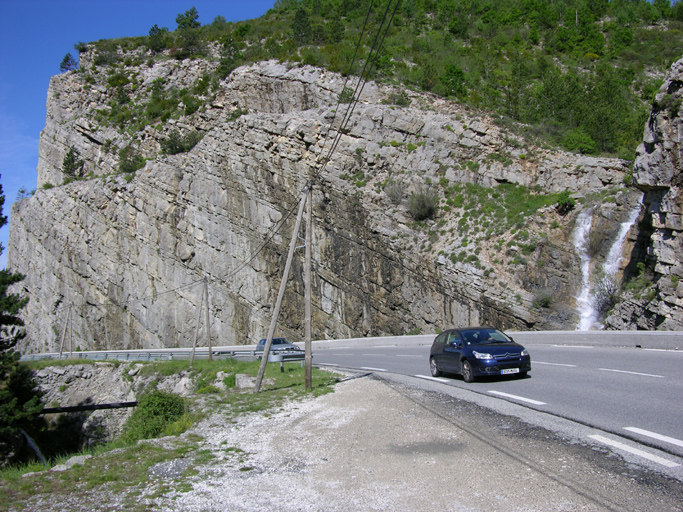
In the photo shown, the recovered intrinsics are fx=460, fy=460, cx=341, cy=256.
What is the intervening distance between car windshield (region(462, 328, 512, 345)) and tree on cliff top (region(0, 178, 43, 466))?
21.4 m

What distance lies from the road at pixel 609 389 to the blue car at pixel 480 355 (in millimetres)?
330

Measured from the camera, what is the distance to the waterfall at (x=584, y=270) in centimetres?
2469

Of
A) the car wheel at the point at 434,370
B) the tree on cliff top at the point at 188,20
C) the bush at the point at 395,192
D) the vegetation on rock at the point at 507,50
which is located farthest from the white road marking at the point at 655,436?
the tree on cliff top at the point at 188,20

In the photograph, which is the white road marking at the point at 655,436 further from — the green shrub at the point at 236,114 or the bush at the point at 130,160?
the bush at the point at 130,160

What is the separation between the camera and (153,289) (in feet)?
147

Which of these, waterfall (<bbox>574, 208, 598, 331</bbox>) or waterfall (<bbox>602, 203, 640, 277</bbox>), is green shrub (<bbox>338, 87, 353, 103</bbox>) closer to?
waterfall (<bbox>574, 208, 598, 331</bbox>)

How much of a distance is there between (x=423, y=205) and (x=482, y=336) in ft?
75.1

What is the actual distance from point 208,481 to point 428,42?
6400cm

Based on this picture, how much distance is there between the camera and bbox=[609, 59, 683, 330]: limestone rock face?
1936 centimetres

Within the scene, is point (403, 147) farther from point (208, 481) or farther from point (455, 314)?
point (208, 481)

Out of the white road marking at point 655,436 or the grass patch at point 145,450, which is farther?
the grass patch at point 145,450

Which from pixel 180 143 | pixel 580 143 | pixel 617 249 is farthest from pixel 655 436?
pixel 180 143

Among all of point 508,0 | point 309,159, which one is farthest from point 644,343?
point 508,0

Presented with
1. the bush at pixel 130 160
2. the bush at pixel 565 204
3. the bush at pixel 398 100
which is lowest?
the bush at pixel 565 204
